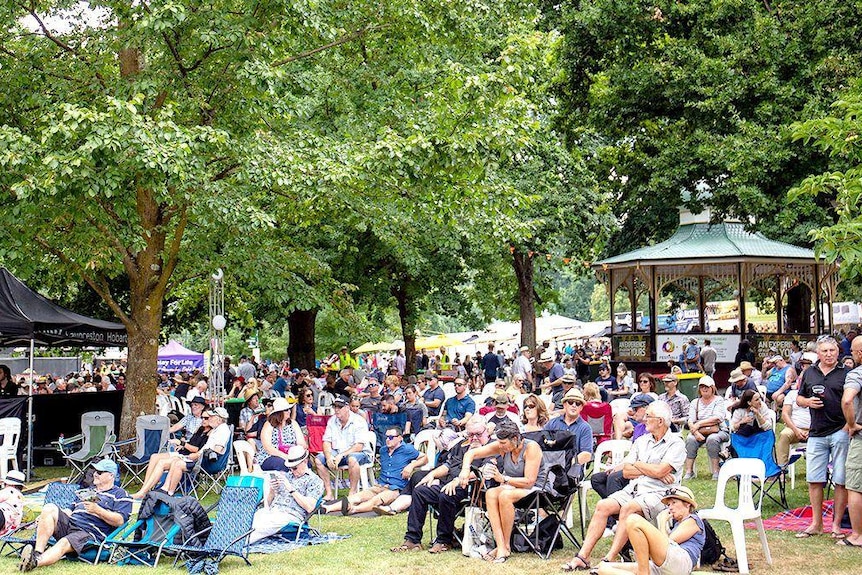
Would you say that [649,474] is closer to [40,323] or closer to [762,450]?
[762,450]

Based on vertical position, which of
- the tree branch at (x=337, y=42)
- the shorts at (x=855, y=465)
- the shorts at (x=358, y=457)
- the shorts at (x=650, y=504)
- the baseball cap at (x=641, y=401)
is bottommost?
the shorts at (x=358, y=457)

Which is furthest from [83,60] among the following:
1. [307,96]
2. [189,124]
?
[307,96]

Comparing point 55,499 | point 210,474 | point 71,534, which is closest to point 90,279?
point 210,474

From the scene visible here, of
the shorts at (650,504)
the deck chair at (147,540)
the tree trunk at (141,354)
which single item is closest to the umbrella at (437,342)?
the tree trunk at (141,354)

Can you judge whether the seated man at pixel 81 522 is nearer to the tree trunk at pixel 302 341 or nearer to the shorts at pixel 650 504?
the shorts at pixel 650 504

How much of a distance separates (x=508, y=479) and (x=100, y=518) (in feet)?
12.4

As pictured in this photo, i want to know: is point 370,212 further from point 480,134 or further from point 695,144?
point 695,144

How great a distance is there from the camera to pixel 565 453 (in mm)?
9211

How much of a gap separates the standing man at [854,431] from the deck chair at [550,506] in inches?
90.0

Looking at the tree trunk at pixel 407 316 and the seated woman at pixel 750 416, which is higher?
the tree trunk at pixel 407 316

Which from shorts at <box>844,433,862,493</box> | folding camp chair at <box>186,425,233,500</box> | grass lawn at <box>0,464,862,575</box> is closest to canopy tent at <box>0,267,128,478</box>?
folding camp chair at <box>186,425,233,500</box>

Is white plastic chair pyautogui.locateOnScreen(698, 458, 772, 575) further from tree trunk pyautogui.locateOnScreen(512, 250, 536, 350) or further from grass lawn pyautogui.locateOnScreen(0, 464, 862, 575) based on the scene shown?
tree trunk pyautogui.locateOnScreen(512, 250, 536, 350)

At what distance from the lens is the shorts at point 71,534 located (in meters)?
9.02

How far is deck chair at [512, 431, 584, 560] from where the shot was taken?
28.9ft
